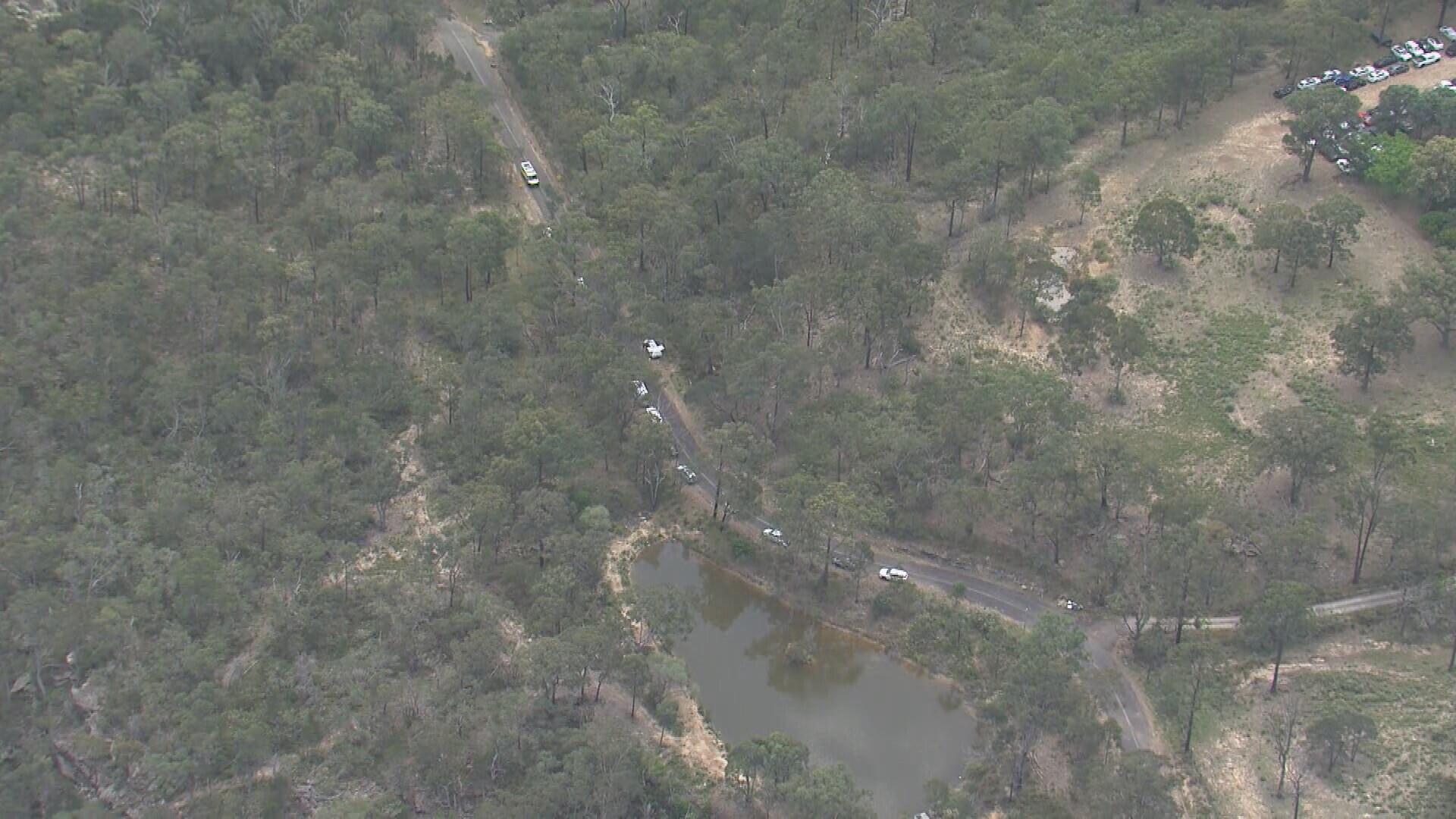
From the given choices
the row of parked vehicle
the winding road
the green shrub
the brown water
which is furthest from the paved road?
the row of parked vehicle

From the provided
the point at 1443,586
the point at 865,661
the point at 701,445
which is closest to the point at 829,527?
the point at 865,661

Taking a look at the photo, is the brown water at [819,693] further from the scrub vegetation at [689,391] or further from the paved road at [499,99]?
the paved road at [499,99]

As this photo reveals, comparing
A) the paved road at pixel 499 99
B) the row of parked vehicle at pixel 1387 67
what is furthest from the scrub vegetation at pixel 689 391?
the row of parked vehicle at pixel 1387 67

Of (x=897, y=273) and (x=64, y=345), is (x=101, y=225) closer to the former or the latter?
(x=64, y=345)

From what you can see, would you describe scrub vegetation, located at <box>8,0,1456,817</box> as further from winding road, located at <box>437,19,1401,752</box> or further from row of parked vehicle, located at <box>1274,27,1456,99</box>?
row of parked vehicle, located at <box>1274,27,1456,99</box>

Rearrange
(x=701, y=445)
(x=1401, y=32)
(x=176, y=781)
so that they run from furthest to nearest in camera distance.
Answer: (x=1401, y=32), (x=701, y=445), (x=176, y=781)
